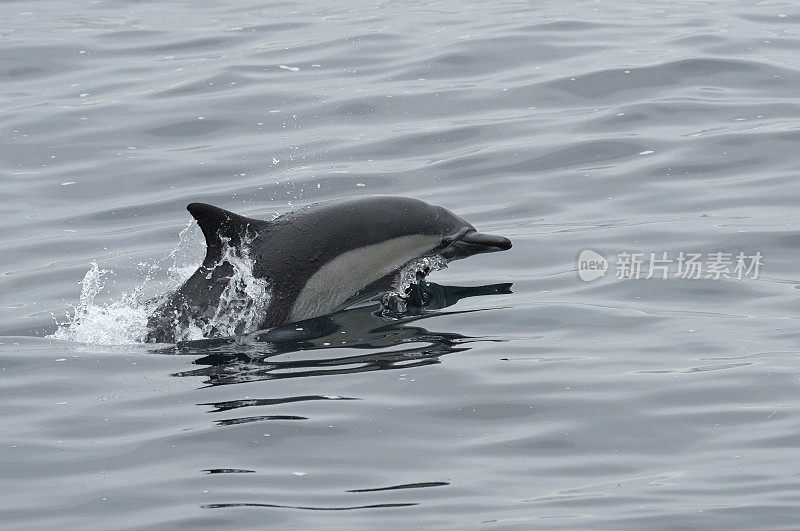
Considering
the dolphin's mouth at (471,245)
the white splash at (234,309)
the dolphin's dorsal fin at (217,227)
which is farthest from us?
the dolphin's mouth at (471,245)

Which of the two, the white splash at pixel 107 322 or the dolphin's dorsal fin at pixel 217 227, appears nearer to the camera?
the dolphin's dorsal fin at pixel 217 227

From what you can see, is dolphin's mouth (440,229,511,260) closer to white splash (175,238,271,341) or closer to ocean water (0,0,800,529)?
ocean water (0,0,800,529)

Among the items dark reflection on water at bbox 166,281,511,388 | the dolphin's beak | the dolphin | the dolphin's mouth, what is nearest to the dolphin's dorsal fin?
the dolphin

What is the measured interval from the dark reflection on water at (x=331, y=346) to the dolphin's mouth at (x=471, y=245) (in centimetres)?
50

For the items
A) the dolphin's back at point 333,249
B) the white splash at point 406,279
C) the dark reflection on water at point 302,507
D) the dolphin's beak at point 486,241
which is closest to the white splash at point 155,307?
the dolphin's back at point 333,249

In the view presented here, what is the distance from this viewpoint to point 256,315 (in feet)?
35.7

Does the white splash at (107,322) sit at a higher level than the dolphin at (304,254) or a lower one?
lower

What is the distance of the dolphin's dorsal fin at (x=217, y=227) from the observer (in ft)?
35.1

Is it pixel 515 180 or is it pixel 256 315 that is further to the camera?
pixel 515 180

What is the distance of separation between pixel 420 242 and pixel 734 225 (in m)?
3.21

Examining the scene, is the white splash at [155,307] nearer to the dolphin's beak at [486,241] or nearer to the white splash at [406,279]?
the white splash at [406,279]

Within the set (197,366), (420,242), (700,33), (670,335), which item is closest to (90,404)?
(197,366)

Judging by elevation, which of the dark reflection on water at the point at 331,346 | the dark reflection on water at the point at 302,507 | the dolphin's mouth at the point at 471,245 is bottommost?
the dark reflection on water at the point at 302,507

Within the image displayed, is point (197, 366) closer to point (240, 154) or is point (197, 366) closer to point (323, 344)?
point (323, 344)
